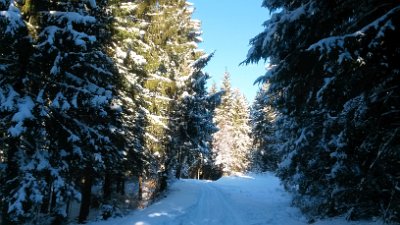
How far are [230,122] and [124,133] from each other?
165 ft

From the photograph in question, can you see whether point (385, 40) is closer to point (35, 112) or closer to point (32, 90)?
point (35, 112)

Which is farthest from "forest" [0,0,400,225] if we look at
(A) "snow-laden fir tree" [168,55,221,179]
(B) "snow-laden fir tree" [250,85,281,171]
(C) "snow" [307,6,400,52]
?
(B) "snow-laden fir tree" [250,85,281,171]

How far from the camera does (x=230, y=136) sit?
67312 mm

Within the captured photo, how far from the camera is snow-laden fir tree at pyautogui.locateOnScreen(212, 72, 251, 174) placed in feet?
220

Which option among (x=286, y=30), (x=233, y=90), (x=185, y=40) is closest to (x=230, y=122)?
(x=233, y=90)

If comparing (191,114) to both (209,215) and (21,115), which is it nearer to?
(209,215)

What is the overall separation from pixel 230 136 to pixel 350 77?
59.3 m

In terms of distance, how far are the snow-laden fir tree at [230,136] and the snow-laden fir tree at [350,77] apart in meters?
54.0

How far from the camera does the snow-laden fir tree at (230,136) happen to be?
6712 centimetres

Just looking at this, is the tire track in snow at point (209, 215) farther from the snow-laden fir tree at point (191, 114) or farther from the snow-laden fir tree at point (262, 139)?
the snow-laden fir tree at point (262, 139)

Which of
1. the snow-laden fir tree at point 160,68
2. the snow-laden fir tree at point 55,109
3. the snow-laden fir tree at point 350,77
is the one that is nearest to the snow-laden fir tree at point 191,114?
the snow-laden fir tree at point 160,68

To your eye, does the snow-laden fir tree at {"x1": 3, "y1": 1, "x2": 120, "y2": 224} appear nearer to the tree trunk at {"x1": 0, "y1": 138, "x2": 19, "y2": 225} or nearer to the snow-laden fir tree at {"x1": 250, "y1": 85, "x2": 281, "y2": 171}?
the tree trunk at {"x1": 0, "y1": 138, "x2": 19, "y2": 225}

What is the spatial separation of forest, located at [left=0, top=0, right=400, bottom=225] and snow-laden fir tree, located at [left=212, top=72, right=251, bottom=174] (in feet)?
141

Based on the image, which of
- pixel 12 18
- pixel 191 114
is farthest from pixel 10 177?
pixel 191 114
